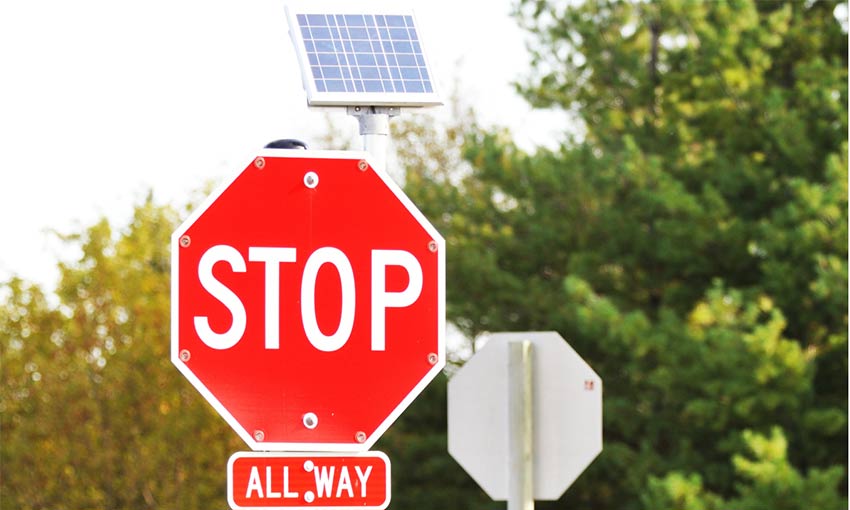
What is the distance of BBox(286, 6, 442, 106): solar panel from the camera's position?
3555 mm

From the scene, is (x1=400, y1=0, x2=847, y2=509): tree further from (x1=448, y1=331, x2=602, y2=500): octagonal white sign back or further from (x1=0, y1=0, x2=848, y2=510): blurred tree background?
(x1=448, y1=331, x2=602, y2=500): octagonal white sign back

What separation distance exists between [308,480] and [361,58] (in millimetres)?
1036

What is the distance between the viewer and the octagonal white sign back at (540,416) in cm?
580

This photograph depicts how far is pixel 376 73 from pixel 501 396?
8.76 feet

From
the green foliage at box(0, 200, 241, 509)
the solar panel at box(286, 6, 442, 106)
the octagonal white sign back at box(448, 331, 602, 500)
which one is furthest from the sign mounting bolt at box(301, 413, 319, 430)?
the green foliage at box(0, 200, 241, 509)

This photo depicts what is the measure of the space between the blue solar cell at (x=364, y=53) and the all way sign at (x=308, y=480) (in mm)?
850

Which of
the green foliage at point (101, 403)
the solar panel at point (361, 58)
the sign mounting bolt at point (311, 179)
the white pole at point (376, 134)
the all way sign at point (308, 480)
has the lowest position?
the green foliage at point (101, 403)

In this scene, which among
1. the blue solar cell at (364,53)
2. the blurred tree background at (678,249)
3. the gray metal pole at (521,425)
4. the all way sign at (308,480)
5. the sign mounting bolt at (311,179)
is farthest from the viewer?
the blurred tree background at (678,249)

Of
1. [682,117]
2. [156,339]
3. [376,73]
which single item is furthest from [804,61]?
[376,73]

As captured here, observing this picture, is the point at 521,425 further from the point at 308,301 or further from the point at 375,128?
the point at 308,301

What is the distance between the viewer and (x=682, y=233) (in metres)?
17.9

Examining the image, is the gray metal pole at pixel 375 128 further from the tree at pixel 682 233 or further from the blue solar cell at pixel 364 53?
the tree at pixel 682 233

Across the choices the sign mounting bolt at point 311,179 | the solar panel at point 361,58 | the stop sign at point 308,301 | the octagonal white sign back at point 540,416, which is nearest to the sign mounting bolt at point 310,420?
the stop sign at point 308,301

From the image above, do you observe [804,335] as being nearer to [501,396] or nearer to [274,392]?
[501,396]
